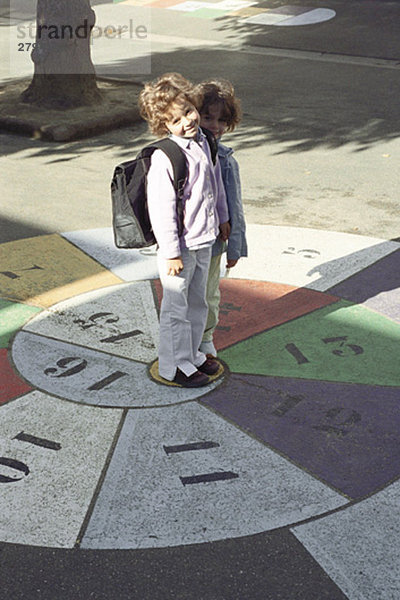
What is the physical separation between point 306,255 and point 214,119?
8.22ft

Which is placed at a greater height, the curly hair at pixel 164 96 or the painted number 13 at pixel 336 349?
the curly hair at pixel 164 96

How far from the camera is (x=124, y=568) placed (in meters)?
3.43

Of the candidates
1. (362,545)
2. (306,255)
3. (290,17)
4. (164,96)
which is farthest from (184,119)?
(290,17)

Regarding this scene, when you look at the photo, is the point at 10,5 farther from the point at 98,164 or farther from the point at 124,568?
the point at 124,568

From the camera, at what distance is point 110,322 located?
5461 millimetres

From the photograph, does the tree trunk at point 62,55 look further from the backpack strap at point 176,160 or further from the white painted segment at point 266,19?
the white painted segment at point 266,19

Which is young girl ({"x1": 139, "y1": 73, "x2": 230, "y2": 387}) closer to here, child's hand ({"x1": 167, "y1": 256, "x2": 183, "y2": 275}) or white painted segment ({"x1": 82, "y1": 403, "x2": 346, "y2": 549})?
child's hand ({"x1": 167, "y1": 256, "x2": 183, "y2": 275})

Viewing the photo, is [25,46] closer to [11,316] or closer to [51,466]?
[11,316]

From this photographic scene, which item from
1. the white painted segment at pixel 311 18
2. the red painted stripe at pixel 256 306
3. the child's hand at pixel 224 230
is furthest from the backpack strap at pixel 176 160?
the white painted segment at pixel 311 18

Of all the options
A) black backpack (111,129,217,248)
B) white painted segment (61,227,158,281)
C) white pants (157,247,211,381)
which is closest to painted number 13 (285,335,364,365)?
white pants (157,247,211,381)

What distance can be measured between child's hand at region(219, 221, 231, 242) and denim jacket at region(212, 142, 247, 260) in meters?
0.02

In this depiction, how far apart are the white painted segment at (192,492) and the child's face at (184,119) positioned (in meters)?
1.47

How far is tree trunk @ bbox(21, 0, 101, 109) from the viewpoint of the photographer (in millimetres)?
10758

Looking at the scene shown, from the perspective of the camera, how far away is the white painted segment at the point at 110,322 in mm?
5172
